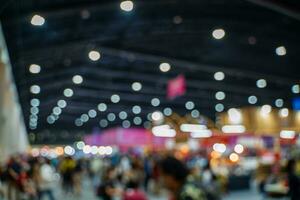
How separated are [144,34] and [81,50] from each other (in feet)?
14.3

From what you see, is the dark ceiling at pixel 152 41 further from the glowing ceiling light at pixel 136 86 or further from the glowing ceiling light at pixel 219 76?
the glowing ceiling light at pixel 136 86

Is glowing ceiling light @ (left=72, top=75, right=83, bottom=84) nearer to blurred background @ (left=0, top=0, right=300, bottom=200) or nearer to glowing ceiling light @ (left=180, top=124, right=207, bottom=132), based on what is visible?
blurred background @ (left=0, top=0, right=300, bottom=200)

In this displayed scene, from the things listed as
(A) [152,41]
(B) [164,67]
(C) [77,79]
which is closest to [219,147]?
(A) [152,41]

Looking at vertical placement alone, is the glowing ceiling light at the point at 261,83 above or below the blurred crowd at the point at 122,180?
above

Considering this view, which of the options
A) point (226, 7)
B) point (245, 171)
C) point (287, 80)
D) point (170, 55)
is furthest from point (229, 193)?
point (287, 80)

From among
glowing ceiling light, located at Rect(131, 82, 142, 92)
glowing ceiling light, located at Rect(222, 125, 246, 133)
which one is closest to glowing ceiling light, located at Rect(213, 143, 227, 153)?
glowing ceiling light, located at Rect(222, 125, 246, 133)

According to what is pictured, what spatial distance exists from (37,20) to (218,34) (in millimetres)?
A: 9039

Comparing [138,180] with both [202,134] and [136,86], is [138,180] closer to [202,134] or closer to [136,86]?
[202,134]

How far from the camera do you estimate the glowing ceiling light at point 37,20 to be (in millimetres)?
21219

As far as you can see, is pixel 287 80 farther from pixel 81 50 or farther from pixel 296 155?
pixel 296 155

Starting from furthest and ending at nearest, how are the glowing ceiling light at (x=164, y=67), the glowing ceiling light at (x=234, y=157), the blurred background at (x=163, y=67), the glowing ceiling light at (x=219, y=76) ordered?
the glowing ceiling light at (x=219, y=76) → the glowing ceiling light at (x=164, y=67) → the glowing ceiling light at (x=234, y=157) → the blurred background at (x=163, y=67)

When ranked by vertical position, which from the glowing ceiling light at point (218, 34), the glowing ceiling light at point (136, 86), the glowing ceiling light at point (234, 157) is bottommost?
the glowing ceiling light at point (234, 157)

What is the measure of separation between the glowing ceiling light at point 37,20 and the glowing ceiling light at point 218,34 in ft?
26.5

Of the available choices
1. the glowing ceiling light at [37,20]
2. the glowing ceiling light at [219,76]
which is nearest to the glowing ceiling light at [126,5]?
the glowing ceiling light at [37,20]
